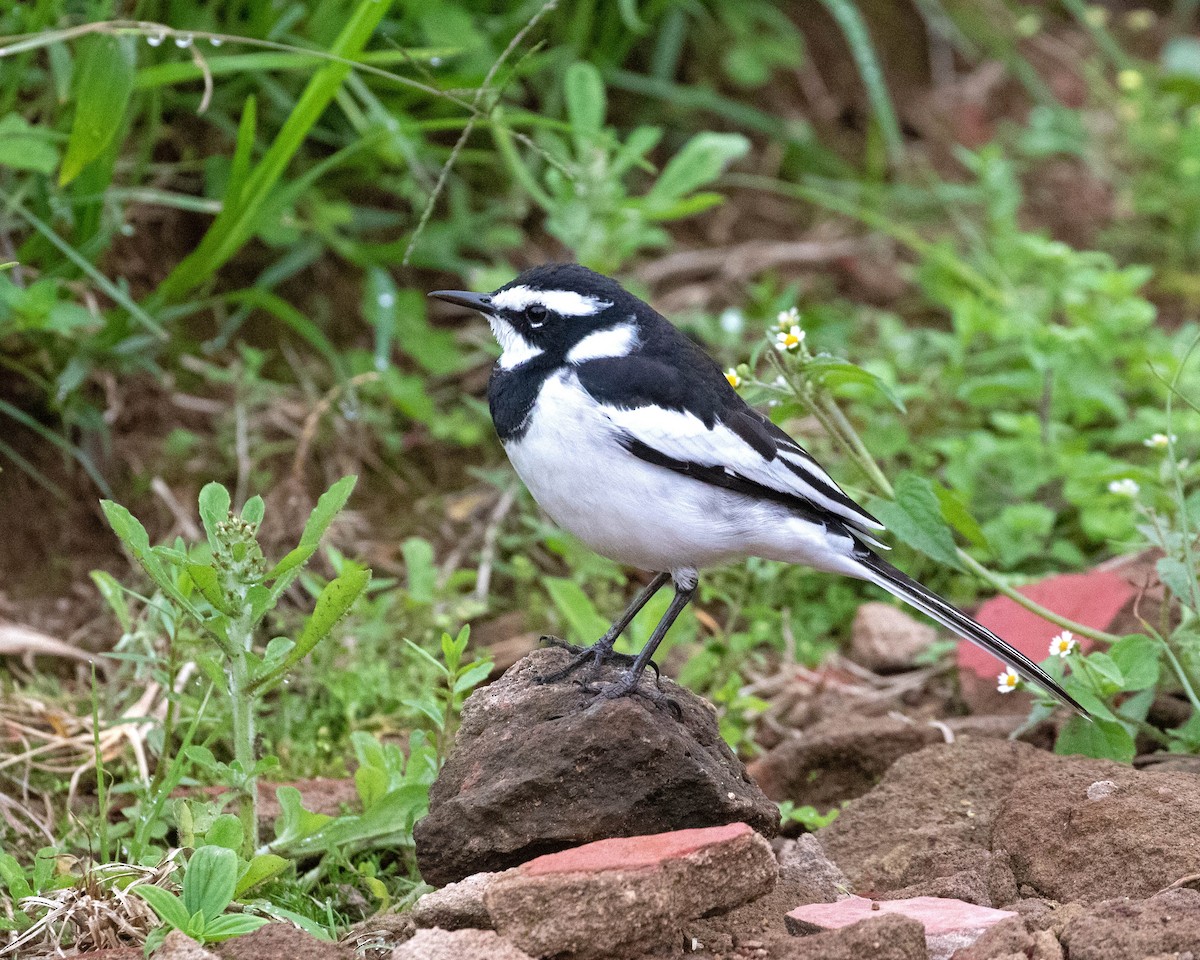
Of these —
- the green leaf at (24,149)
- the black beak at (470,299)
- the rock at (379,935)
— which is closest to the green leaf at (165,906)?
the rock at (379,935)

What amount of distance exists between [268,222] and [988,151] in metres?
3.98

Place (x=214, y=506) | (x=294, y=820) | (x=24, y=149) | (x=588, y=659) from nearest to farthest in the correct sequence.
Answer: (x=214, y=506), (x=294, y=820), (x=588, y=659), (x=24, y=149)

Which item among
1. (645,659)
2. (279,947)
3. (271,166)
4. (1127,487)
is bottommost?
(279,947)

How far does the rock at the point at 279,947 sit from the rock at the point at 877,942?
97 cm

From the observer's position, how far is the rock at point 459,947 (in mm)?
Answer: 2918

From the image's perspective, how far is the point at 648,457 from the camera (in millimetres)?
4027

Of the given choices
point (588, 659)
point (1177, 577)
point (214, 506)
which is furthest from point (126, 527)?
point (1177, 577)

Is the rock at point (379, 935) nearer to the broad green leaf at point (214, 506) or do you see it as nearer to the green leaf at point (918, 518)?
the broad green leaf at point (214, 506)

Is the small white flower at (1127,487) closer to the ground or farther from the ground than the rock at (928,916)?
farther from the ground

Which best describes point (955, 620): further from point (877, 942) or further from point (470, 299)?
point (470, 299)

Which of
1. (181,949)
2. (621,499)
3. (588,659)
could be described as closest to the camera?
(181,949)

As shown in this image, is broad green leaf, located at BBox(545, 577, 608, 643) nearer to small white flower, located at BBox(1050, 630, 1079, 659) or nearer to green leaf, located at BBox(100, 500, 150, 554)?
small white flower, located at BBox(1050, 630, 1079, 659)

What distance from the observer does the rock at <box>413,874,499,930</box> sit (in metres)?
3.12

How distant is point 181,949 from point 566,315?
2.16 metres
